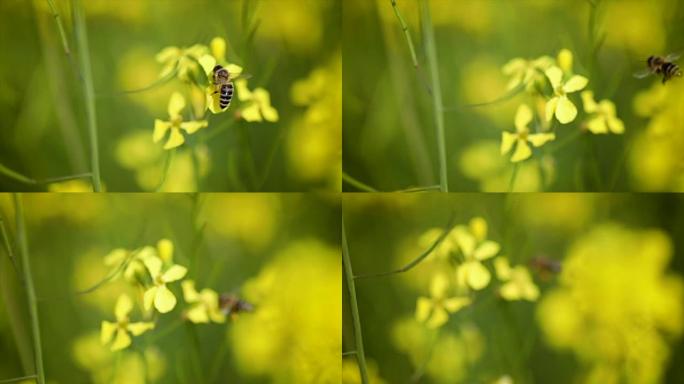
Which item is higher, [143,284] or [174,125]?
[174,125]

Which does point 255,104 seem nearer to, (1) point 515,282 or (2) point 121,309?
(2) point 121,309

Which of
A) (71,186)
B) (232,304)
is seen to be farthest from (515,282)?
(71,186)

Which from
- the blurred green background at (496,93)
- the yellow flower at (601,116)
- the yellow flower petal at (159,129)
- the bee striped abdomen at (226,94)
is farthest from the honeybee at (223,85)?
the yellow flower at (601,116)

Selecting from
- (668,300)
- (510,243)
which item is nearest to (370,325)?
(510,243)

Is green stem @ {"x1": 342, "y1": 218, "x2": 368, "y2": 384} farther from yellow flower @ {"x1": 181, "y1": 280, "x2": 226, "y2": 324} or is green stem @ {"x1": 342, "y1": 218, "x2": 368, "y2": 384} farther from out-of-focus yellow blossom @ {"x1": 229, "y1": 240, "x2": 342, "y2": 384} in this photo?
yellow flower @ {"x1": 181, "y1": 280, "x2": 226, "y2": 324}

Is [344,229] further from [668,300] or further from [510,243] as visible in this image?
[668,300]

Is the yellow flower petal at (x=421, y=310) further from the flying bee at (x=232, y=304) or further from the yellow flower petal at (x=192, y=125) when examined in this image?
the yellow flower petal at (x=192, y=125)
